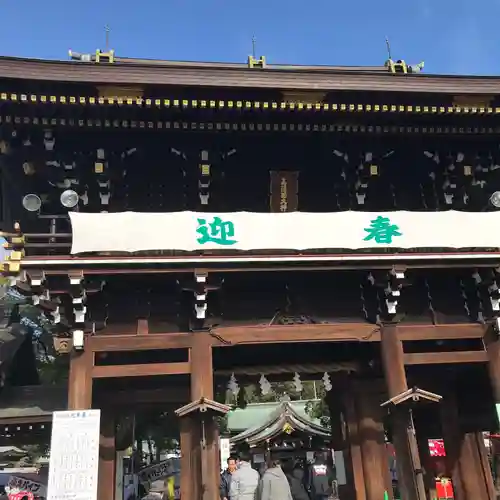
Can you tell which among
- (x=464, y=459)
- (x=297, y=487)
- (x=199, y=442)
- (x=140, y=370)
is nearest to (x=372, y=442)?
(x=464, y=459)

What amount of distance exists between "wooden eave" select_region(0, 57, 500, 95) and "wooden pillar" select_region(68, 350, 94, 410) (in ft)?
14.7

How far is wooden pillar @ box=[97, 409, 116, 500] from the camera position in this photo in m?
9.35

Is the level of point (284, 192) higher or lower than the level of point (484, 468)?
higher

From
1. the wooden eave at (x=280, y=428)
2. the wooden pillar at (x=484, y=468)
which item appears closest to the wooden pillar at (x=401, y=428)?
the wooden pillar at (x=484, y=468)

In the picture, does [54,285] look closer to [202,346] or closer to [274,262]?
[202,346]

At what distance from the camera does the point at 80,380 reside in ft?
26.6

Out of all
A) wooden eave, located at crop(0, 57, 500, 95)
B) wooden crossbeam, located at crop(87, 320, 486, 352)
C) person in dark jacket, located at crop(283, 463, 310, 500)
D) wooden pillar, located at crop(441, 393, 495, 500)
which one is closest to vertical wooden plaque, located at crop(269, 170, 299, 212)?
wooden eave, located at crop(0, 57, 500, 95)

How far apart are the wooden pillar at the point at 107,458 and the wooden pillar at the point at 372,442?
16.2ft

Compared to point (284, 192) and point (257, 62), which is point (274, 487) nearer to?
point (284, 192)

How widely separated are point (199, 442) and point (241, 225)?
366cm

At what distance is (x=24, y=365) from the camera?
37.7ft

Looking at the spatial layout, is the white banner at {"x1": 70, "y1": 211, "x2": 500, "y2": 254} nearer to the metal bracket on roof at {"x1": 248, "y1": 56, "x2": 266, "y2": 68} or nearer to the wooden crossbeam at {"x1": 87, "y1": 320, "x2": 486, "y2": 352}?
the wooden crossbeam at {"x1": 87, "y1": 320, "x2": 486, "y2": 352}

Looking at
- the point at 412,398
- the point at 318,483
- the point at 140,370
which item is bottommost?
the point at 318,483

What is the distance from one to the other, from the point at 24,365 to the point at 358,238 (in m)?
8.18
